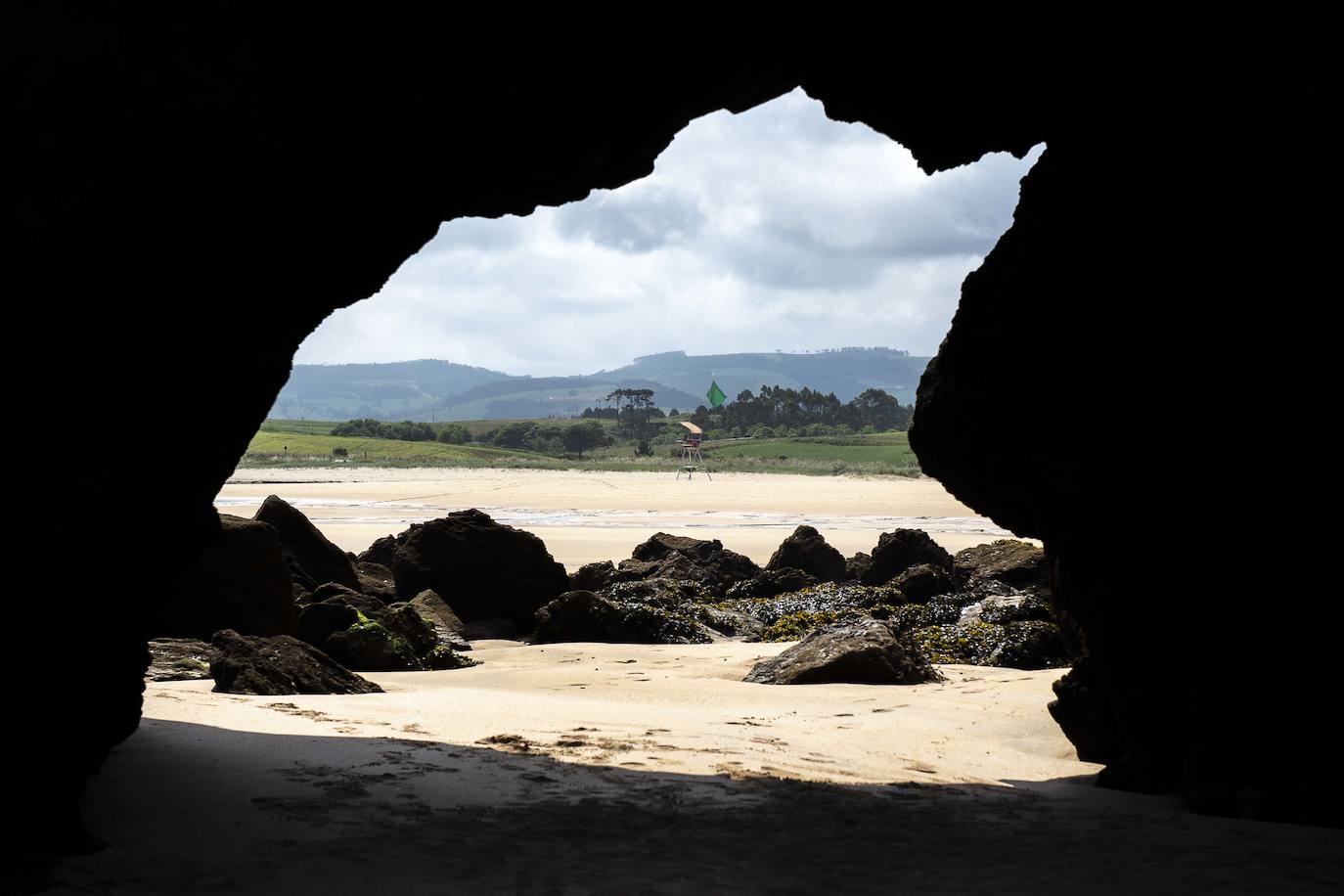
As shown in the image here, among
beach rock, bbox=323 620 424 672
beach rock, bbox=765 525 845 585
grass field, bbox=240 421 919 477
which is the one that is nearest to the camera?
beach rock, bbox=323 620 424 672

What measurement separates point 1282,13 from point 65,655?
548cm

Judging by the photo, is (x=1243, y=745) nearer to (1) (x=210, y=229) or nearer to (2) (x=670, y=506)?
(1) (x=210, y=229)

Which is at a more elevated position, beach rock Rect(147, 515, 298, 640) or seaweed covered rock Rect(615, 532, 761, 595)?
seaweed covered rock Rect(615, 532, 761, 595)

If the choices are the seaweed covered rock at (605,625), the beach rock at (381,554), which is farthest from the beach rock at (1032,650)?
the beach rock at (381,554)

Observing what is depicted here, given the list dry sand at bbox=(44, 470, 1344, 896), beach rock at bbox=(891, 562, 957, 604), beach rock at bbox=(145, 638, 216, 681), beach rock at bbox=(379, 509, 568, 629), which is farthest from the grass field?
dry sand at bbox=(44, 470, 1344, 896)

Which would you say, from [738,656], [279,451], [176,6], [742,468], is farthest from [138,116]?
[279,451]

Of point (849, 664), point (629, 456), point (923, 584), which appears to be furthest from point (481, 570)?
point (629, 456)

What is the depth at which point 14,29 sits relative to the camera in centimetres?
442

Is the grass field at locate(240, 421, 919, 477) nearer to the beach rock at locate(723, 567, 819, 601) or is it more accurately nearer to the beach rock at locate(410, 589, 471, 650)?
the beach rock at locate(723, 567, 819, 601)

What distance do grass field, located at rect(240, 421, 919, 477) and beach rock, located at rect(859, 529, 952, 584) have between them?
119 ft

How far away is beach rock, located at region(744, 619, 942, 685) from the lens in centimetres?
960

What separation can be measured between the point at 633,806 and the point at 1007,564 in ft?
33.7

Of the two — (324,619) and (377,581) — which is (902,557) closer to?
(377,581)

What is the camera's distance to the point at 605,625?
13.0 metres
